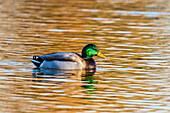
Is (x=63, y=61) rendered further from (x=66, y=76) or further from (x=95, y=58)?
(x=95, y=58)

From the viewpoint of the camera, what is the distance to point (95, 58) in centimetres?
1758

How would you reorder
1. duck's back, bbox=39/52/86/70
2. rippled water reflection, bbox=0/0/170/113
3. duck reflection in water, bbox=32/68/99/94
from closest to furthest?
1. rippled water reflection, bbox=0/0/170/113
2. duck reflection in water, bbox=32/68/99/94
3. duck's back, bbox=39/52/86/70

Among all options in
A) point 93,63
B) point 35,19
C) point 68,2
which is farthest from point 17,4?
point 93,63

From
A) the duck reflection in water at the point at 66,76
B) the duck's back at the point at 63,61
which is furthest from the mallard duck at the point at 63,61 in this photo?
the duck reflection in water at the point at 66,76

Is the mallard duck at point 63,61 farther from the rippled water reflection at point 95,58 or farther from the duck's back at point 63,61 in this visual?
the rippled water reflection at point 95,58

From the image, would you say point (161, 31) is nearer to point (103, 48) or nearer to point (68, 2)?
point (103, 48)

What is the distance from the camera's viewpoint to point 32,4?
33625 millimetres

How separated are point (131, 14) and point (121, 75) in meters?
15.5

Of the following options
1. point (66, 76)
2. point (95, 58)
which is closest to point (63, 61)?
point (66, 76)

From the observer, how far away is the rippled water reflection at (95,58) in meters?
11.1

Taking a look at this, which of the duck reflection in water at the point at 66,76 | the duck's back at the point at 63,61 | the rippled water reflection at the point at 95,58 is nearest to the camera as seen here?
the rippled water reflection at the point at 95,58

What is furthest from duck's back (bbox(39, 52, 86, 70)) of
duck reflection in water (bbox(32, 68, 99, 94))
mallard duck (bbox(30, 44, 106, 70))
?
duck reflection in water (bbox(32, 68, 99, 94))

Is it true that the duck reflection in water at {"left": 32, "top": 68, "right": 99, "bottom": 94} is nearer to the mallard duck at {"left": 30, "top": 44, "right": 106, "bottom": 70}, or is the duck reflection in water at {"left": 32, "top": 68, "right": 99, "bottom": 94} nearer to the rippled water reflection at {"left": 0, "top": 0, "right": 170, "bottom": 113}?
the rippled water reflection at {"left": 0, "top": 0, "right": 170, "bottom": 113}

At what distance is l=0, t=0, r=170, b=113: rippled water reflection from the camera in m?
11.1
